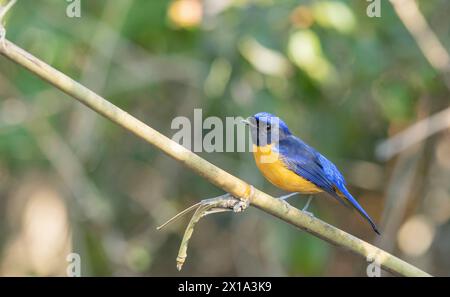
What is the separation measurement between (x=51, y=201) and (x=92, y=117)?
140cm

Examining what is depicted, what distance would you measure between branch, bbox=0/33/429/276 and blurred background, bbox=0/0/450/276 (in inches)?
81.5

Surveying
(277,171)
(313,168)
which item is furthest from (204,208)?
(313,168)

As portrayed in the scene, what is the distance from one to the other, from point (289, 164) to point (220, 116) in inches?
90.3

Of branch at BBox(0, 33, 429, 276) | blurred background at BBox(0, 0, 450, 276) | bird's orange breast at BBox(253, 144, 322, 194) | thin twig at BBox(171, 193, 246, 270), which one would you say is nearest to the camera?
branch at BBox(0, 33, 429, 276)

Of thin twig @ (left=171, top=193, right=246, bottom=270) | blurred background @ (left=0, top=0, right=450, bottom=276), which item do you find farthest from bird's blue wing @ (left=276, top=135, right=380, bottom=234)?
blurred background @ (left=0, top=0, right=450, bottom=276)

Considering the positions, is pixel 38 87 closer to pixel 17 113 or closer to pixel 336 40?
pixel 17 113

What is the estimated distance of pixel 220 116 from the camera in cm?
566

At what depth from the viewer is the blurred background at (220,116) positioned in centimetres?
499

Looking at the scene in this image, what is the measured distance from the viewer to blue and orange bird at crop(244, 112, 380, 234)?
341 centimetres

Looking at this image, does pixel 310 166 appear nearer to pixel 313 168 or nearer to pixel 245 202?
pixel 313 168

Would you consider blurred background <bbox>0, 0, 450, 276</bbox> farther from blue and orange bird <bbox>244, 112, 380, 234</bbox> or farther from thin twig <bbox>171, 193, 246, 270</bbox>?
thin twig <bbox>171, 193, 246, 270</bbox>

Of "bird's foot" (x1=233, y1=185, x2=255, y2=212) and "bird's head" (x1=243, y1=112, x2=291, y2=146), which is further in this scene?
"bird's head" (x1=243, y1=112, x2=291, y2=146)
